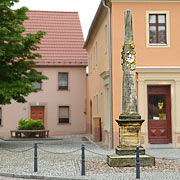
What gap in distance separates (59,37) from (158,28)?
1668 centimetres

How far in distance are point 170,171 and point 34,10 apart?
1091 inches

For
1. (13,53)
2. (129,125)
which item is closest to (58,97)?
(13,53)

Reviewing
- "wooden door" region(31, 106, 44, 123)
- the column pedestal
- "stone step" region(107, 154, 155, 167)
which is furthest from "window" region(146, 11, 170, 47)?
"wooden door" region(31, 106, 44, 123)

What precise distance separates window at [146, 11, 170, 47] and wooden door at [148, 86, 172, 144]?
2.13 meters

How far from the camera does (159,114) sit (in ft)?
65.1

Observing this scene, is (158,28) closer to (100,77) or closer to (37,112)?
(100,77)

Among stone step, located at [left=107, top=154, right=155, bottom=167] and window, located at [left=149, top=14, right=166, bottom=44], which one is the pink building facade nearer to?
window, located at [left=149, top=14, right=166, bottom=44]

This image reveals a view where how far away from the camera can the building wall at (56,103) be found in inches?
1284

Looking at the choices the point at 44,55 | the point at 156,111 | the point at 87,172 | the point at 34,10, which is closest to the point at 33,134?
the point at 44,55

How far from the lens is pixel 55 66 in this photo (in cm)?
3319

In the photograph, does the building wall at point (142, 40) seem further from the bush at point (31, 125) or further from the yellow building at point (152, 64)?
the bush at point (31, 125)

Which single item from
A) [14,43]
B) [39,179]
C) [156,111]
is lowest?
[39,179]

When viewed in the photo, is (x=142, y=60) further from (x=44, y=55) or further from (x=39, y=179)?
(x=44, y=55)

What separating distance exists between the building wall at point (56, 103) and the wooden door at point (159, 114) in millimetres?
13940
